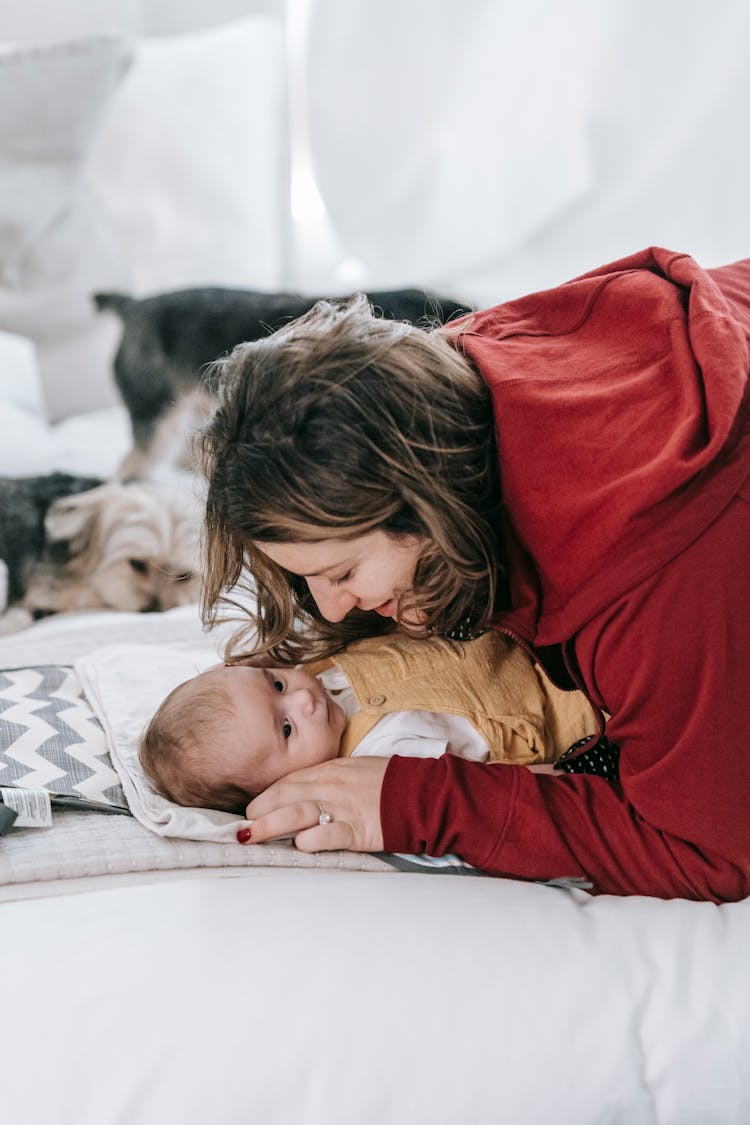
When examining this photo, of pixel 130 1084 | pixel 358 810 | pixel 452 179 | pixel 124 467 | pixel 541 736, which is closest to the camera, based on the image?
pixel 130 1084

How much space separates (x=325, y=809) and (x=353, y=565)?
23 cm

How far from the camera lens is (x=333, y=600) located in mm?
1028

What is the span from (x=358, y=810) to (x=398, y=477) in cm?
31

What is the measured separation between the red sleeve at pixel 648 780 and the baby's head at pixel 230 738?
0.39ft

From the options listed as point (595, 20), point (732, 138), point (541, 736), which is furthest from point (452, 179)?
point (541, 736)

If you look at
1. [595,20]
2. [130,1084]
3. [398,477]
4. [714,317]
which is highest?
[595,20]

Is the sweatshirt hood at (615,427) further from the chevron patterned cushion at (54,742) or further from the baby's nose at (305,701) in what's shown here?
the chevron patterned cushion at (54,742)

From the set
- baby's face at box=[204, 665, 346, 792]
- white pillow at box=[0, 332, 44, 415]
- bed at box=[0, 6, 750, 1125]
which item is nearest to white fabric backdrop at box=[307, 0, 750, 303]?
white pillow at box=[0, 332, 44, 415]

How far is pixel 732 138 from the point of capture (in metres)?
2.14

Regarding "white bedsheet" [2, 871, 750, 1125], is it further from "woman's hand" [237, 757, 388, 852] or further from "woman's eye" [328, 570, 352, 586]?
"woman's eye" [328, 570, 352, 586]

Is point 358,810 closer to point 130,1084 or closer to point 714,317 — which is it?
point 130,1084

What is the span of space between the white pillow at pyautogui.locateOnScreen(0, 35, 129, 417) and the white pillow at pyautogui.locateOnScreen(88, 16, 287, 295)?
12 cm

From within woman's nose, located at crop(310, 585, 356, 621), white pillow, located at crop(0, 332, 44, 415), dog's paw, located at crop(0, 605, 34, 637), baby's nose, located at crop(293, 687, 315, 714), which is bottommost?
dog's paw, located at crop(0, 605, 34, 637)

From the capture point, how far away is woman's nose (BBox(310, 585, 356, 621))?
102 centimetres
